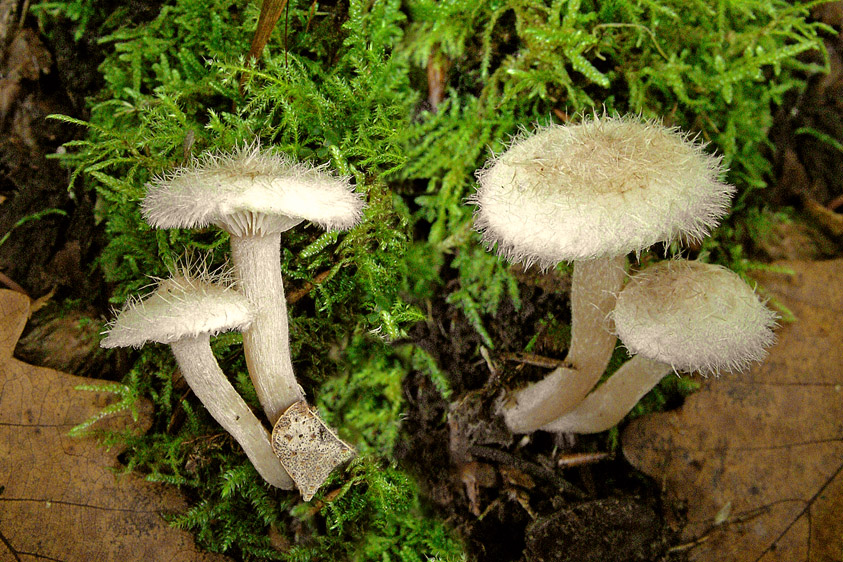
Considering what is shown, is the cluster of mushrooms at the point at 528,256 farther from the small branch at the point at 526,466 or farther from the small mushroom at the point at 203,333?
the small branch at the point at 526,466

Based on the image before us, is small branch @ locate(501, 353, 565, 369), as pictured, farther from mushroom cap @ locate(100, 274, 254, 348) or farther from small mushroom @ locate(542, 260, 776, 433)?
mushroom cap @ locate(100, 274, 254, 348)

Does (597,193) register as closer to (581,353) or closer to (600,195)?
(600,195)

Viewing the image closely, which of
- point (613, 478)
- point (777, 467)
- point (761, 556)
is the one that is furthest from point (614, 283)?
point (761, 556)

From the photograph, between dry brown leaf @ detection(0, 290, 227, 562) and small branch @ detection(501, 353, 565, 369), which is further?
small branch @ detection(501, 353, 565, 369)

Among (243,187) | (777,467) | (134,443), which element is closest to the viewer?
(243,187)

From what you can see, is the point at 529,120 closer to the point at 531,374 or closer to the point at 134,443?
the point at 531,374

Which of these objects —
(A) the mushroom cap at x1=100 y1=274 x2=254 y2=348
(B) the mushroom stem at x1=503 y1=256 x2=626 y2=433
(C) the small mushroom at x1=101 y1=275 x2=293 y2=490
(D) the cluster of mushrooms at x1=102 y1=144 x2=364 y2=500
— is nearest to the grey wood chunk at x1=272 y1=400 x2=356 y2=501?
(D) the cluster of mushrooms at x1=102 y1=144 x2=364 y2=500

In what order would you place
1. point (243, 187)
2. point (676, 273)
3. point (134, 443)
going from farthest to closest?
point (134, 443) < point (676, 273) < point (243, 187)
